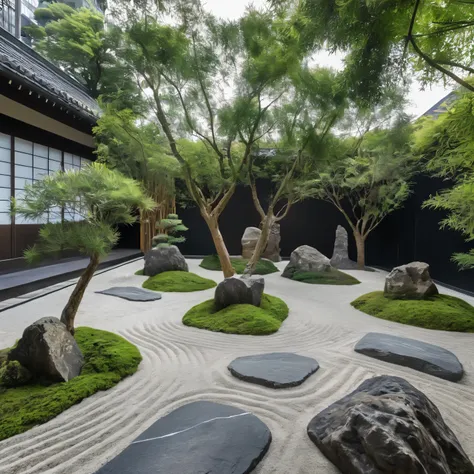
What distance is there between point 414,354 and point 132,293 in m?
3.63

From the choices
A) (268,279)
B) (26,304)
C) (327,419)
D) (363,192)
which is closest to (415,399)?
(327,419)

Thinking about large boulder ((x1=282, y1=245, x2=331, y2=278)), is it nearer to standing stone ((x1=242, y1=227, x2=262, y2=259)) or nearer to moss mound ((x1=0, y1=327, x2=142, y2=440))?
standing stone ((x1=242, y1=227, x2=262, y2=259))

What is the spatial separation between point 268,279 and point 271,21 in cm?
436

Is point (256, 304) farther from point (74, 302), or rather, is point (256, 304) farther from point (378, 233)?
point (378, 233)

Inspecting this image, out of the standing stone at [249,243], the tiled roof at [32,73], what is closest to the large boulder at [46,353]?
the tiled roof at [32,73]

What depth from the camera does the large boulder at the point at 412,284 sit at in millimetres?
4284

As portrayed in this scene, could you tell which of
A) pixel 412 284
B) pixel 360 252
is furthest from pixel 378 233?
pixel 412 284

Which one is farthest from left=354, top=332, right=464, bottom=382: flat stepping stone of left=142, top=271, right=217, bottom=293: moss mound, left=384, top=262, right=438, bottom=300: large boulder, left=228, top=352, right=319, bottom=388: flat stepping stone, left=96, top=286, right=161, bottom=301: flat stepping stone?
left=142, top=271, right=217, bottom=293: moss mound

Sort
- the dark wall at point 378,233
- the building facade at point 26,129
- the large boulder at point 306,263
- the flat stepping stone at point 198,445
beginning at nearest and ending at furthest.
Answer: the flat stepping stone at point 198,445 → the building facade at point 26,129 → the dark wall at point 378,233 → the large boulder at point 306,263

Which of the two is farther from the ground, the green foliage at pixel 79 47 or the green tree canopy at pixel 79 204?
the green foliage at pixel 79 47

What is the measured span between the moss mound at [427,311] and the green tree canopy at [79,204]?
10.2 feet

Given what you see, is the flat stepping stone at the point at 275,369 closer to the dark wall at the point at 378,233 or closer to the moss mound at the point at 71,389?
the moss mound at the point at 71,389

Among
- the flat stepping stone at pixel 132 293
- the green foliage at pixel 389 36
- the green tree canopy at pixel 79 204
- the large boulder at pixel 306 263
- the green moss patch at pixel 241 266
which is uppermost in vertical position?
the green foliage at pixel 389 36

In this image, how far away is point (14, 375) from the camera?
2020 millimetres
